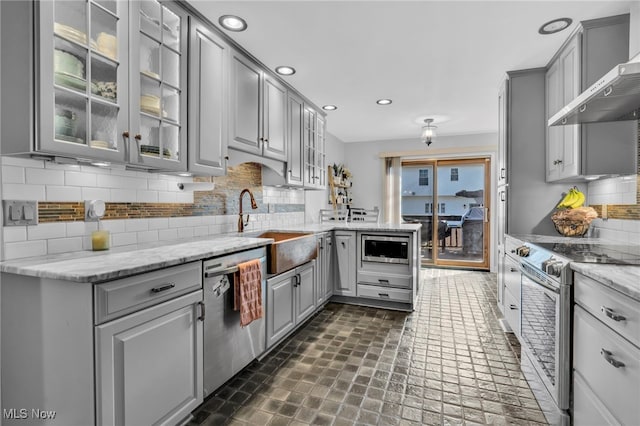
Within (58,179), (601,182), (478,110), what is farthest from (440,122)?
(58,179)

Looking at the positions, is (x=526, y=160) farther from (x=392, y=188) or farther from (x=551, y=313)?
(x=392, y=188)

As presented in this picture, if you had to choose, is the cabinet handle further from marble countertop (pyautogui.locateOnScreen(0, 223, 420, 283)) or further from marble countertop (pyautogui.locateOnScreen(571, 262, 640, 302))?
marble countertop (pyautogui.locateOnScreen(571, 262, 640, 302))

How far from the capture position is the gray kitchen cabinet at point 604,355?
1096 mm

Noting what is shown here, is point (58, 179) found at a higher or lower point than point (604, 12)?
lower

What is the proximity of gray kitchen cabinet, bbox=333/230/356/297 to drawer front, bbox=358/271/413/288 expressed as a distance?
4.5 inches

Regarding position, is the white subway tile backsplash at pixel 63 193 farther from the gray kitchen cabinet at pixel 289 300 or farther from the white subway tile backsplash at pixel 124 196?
the gray kitchen cabinet at pixel 289 300

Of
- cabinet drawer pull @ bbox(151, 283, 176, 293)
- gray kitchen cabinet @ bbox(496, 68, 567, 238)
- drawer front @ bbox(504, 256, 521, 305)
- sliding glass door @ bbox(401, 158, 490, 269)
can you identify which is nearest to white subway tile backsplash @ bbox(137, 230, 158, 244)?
cabinet drawer pull @ bbox(151, 283, 176, 293)

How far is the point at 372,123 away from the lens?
198 inches

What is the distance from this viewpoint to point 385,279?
3.60m

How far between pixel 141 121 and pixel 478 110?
13.4 ft

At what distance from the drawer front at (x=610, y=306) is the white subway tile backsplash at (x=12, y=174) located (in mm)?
2556

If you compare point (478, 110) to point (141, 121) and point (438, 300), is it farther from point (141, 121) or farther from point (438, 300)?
point (141, 121)

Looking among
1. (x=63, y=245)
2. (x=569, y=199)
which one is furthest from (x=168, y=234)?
(x=569, y=199)

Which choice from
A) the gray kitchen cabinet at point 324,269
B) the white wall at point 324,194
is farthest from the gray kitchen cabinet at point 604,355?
the white wall at point 324,194
